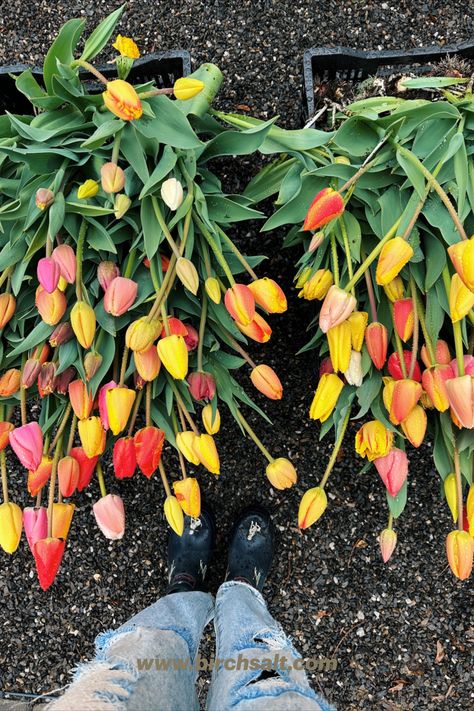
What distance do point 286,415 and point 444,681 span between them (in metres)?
0.64

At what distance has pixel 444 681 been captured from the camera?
47.3 inches

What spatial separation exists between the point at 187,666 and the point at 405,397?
1.75 feet

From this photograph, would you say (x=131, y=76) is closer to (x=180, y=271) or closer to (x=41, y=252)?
(x=41, y=252)

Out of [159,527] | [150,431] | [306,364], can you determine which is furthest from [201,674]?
[150,431]

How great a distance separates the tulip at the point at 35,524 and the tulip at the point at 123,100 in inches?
18.3

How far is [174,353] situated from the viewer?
0.64 metres

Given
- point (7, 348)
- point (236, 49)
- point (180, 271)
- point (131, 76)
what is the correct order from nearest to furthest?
1. point (180, 271)
2. point (7, 348)
3. point (131, 76)
4. point (236, 49)

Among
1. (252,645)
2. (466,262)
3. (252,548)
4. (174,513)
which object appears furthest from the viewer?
(252,548)

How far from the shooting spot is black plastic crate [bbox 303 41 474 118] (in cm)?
97

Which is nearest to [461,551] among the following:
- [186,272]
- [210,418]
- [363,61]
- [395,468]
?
[395,468]

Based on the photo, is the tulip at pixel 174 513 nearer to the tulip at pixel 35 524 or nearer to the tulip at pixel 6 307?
the tulip at pixel 35 524

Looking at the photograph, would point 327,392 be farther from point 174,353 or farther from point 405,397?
point 174,353

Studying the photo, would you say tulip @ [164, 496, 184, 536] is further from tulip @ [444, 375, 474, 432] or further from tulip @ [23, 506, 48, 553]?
tulip @ [444, 375, 474, 432]

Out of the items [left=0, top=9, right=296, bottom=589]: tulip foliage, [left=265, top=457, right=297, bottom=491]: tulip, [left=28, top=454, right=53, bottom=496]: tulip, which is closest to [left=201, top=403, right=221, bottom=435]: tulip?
[left=0, top=9, right=296, bottom=589]: tulip foliage
